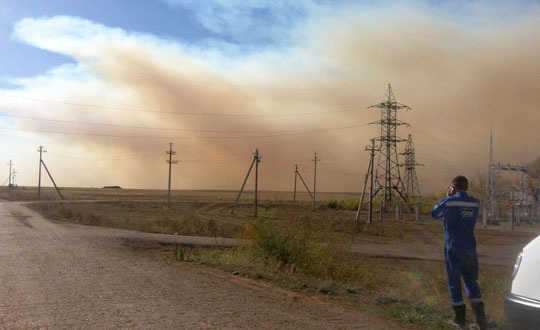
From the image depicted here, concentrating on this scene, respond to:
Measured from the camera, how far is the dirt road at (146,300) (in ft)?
26.5

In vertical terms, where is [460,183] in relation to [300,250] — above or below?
above

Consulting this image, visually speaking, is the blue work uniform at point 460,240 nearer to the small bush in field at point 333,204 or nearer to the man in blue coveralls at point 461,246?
the man in blue coveralls at point 461,246

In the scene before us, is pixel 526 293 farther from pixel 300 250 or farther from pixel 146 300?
pixel 300 250

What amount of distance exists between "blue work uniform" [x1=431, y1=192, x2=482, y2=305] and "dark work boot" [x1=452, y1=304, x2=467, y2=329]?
159 mm

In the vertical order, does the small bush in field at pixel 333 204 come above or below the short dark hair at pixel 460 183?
below

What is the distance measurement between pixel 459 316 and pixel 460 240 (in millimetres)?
1159

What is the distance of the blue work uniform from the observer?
26.4ft

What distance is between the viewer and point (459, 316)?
8.27 m

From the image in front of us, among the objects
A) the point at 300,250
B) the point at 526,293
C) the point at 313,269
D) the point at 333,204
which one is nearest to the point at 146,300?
the point at 313,269

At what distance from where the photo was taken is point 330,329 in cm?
794

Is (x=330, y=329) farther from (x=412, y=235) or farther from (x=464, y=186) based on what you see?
(x=412, y=235)

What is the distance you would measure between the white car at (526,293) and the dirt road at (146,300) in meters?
3.03

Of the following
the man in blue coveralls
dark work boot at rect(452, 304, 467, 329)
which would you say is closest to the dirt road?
dark work boot at rect(452, 304, 467, 329)

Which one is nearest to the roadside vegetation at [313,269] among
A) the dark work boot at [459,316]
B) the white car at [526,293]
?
the dark work boot at [459,316]
